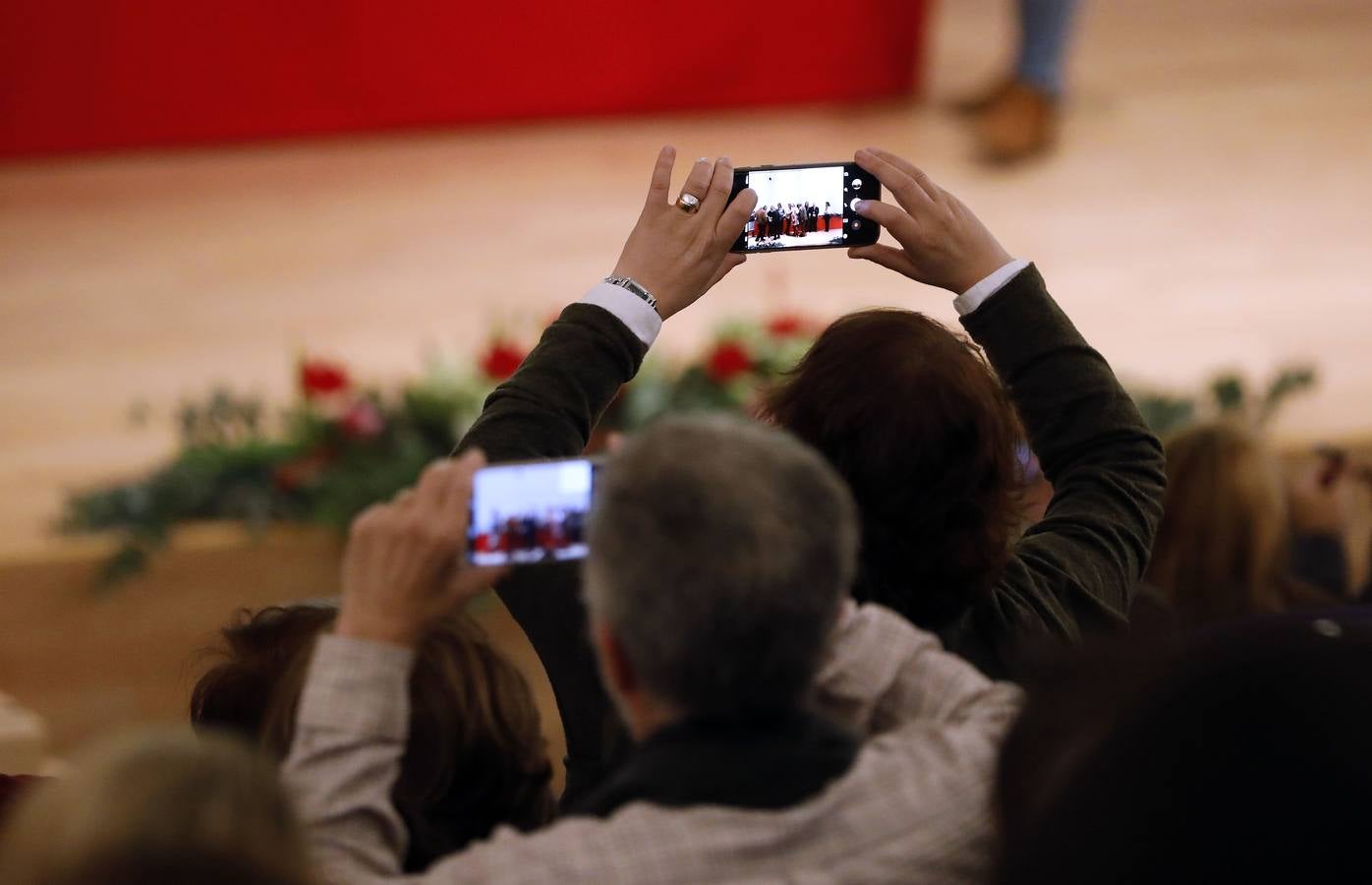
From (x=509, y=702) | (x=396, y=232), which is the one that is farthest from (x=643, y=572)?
(x=396, y=232)

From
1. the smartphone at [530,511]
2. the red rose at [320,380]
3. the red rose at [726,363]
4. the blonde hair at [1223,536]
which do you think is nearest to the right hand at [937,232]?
the smartphone at [530,511]

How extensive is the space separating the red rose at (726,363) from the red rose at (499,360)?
1.09 feet

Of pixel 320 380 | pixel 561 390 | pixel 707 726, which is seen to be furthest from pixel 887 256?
pixel 320 380

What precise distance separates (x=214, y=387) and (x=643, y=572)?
2345mm

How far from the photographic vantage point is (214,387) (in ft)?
9.57

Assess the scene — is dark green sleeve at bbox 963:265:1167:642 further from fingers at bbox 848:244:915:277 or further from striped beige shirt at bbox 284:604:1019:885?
striped beige shirt at bbox 284:604:1019:885

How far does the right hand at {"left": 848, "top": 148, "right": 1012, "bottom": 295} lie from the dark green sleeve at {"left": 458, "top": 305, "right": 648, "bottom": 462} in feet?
0.75

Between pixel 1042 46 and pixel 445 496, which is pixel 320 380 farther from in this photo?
pixel 1042 46

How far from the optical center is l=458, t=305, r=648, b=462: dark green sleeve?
108 cm

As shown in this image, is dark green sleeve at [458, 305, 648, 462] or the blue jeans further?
the blue jeans

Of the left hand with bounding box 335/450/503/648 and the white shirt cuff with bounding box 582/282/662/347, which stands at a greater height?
the white shirt cuff with bounding box 582/282/662/347

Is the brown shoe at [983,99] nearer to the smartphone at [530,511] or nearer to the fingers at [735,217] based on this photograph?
the fingers at [735,217]

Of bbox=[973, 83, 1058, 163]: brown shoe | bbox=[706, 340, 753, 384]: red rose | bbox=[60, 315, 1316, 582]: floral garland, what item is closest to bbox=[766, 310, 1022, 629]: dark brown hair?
bbox=[60, 315, 1316, 582]: floral garland

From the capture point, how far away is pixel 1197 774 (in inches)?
28.2
